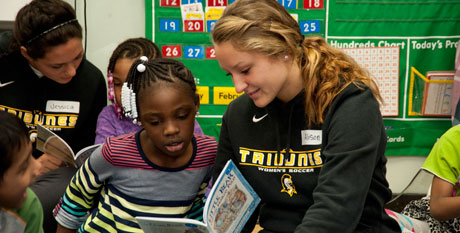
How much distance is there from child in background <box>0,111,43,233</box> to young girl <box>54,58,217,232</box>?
11.7 inches

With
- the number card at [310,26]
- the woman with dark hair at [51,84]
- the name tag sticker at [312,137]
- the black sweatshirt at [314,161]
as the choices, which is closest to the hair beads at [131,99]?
the black sweatshirt at [314,161]

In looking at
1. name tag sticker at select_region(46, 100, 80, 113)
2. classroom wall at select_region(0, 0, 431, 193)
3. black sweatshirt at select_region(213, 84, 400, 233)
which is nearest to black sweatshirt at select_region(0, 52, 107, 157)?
name tag sticker at select_region(46, 100, 80, 113)

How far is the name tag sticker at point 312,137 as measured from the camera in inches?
55.1

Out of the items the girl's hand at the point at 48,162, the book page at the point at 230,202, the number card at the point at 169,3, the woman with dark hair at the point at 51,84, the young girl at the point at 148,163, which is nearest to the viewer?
the book page at the point at 230,202

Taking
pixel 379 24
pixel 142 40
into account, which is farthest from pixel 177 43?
pixel 379 24

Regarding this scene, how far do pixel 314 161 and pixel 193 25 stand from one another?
1.78 meters

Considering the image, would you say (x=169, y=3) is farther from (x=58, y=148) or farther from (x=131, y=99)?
(x=131, y=99)

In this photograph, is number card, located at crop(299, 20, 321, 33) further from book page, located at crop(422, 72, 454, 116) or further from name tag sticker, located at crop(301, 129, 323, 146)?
name tag sticker, located at crop(301, 129, 323, 146)

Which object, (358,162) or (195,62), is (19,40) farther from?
(358,162)

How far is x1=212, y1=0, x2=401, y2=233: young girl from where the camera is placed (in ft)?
4.05

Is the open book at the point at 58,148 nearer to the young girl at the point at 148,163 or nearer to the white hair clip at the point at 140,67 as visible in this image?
the young girl at the point at 148,163

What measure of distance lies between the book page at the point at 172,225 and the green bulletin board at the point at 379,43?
1.84 meters

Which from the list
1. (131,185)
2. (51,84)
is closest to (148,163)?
(131,185)

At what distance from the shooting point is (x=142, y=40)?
7.93 feet
